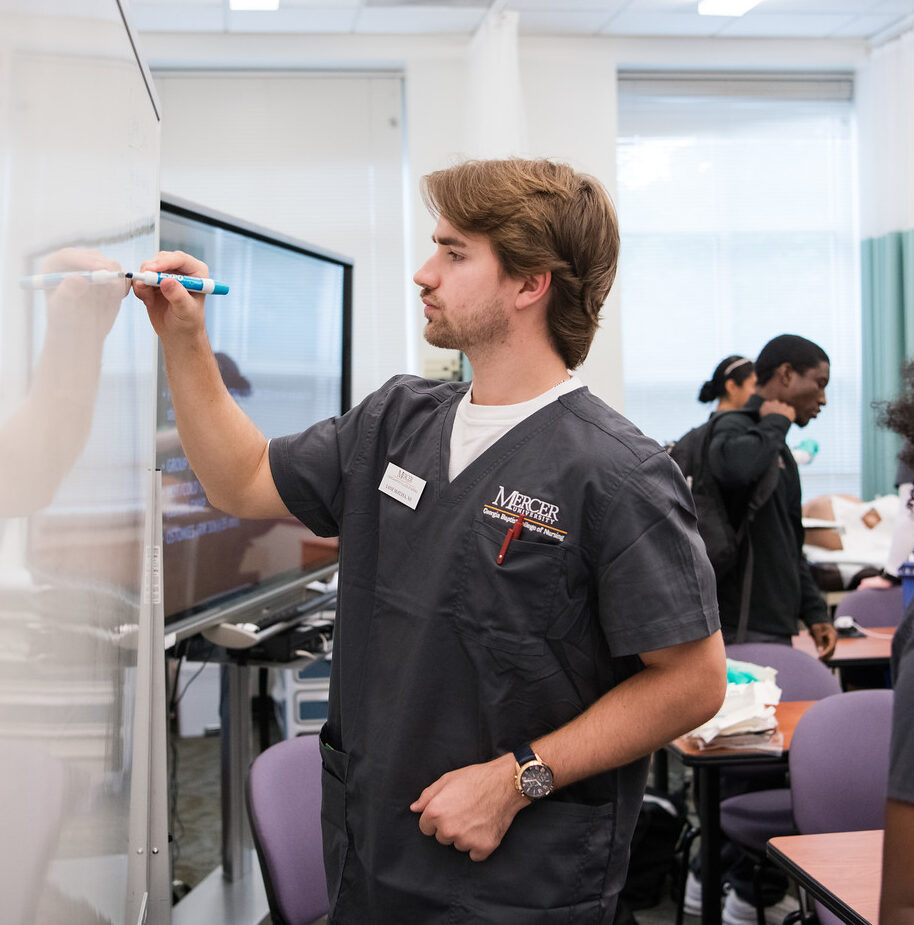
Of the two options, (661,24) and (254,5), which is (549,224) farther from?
(661,24)

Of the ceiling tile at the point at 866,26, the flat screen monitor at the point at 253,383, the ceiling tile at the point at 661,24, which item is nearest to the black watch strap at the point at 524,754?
the flat screen monitor at the point at 253,383

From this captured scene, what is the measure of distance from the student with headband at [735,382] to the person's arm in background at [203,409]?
2247mm

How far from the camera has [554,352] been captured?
4.35ft

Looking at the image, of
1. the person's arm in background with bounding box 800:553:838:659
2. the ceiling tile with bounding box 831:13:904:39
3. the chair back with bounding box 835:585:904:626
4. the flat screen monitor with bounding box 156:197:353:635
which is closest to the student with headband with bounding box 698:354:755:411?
the person's arm in background with bounding box 800:553:838:659

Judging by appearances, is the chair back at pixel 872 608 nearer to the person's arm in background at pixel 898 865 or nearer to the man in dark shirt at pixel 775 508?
the man in dark shirt at pixel 775 508

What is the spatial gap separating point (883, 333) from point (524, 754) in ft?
16.3

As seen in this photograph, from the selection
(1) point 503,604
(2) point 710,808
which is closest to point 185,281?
(1) point 503,604

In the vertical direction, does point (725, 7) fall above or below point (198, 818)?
above

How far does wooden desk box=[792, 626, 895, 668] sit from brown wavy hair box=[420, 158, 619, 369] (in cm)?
177

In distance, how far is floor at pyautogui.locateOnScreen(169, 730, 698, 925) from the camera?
2.79 metres

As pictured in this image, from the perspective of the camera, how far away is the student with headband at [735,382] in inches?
130

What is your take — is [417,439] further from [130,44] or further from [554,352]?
[130,44]

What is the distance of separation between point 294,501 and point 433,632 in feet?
0.98

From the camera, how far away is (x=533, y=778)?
44.8 inches
